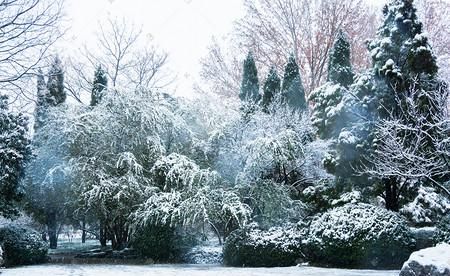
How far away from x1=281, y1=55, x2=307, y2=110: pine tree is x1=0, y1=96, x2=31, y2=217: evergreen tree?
8823mm

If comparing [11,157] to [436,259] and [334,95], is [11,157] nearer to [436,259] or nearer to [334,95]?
[334,95]

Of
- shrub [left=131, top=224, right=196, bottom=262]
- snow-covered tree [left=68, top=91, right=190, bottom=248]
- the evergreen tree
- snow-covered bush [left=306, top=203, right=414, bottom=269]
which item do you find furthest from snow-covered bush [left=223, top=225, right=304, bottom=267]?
the evergreen tree

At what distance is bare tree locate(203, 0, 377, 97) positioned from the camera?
2272 cm

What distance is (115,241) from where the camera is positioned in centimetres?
1348

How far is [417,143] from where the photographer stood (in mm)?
9164

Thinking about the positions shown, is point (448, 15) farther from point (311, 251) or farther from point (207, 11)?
point (311, 251)

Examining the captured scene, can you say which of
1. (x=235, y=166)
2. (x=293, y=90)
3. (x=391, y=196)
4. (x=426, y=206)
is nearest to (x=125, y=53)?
(x=293, y=90)

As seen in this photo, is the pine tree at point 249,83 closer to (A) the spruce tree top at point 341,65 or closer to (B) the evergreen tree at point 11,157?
(A) the spruce tree top at point 341,65

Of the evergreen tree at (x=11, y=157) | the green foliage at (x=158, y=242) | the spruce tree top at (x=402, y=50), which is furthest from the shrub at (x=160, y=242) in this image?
the spruce tree top at (x=402, y=50)

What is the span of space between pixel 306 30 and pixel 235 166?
1232 cm

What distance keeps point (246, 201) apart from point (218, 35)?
1497cm

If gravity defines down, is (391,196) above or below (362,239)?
above

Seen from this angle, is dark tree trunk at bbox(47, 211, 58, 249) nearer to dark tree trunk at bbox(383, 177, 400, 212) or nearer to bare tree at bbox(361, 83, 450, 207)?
bare tree at bbox(361, 83, 450, 207)

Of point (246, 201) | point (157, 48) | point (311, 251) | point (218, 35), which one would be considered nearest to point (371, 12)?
point (218, 35)
